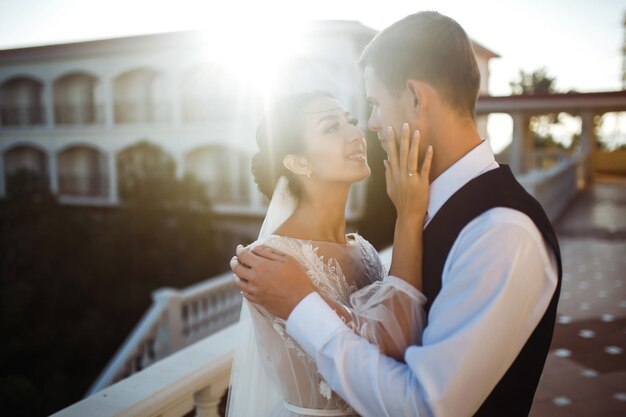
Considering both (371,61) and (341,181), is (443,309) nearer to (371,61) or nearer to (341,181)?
(371,61)

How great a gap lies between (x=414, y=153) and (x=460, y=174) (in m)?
0.13

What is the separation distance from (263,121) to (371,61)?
34.8 inches

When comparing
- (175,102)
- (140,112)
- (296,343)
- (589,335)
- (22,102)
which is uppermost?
(22,102)

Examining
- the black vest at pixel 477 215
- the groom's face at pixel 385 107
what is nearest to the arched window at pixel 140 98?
the groom's face at pixel 385 107

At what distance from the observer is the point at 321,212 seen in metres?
2.25

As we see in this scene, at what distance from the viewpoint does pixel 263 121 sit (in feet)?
7.66

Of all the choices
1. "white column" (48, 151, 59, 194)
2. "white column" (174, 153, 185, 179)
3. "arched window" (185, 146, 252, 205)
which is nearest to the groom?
"arched window" (185, 146, 252, 205)

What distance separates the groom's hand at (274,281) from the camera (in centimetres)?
150

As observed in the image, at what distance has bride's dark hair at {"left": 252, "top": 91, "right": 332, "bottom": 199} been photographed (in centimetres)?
223

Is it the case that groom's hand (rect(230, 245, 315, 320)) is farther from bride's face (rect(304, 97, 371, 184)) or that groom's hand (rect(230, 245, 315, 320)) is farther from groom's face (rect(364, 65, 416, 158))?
bride's face (rect(304, 97, 371, 184))

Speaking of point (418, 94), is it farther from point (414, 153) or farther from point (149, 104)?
point (149, 104)

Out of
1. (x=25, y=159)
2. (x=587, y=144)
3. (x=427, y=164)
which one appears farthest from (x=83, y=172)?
(x=427, y=164)

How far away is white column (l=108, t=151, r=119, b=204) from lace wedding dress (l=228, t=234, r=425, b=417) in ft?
69.3

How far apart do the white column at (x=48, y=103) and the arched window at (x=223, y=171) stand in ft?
21.8
